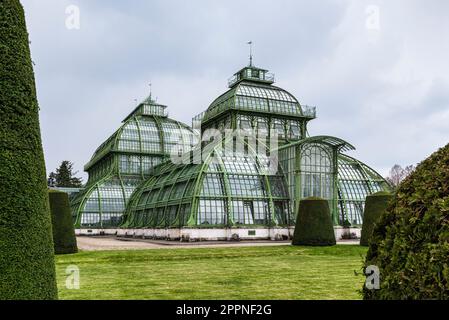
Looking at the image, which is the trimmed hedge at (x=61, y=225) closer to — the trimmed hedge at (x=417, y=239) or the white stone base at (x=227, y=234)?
the white stone base at (x=227, y=234)

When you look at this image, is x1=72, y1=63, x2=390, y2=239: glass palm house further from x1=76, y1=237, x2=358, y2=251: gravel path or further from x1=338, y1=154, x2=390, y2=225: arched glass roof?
x1=76, y1=237, x2=358, y2=251: gravel path

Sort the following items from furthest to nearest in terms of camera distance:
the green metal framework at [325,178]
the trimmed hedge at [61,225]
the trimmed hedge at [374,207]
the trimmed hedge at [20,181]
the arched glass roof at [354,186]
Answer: the arched glass roof at [354,186] → the green metal framework at [325,178] → the trimmed hedge at [374,207] → the trimmed hedge at [61,225] → the trimmed hedge at [20,181]

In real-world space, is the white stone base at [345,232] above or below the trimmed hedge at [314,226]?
below

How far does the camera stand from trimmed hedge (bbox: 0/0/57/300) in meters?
6.45

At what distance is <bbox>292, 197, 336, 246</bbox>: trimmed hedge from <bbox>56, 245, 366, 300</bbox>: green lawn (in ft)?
14.3

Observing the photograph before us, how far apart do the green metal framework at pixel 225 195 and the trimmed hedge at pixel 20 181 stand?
28773mm

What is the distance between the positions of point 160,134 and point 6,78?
5669cm

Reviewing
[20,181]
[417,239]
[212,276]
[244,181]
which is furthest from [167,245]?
[417,239]

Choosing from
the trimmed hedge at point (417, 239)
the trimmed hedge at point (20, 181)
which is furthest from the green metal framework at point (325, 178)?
the trimmed hedge at point (417, 239)

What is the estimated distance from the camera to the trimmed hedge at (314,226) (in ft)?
96.6

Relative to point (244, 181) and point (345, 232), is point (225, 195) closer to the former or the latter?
point (244, 181)

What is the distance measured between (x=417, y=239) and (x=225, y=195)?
33.3m

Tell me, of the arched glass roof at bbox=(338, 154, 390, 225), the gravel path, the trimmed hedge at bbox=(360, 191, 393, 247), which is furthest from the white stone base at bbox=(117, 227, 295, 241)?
the trimmed hedge at bbox=(360, 191, 393, 247)
